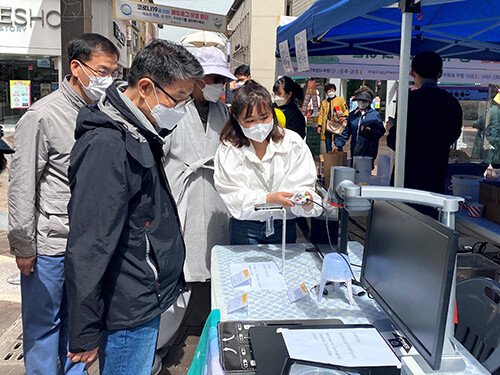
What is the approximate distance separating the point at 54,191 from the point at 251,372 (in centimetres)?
133

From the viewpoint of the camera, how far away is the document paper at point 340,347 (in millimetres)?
1184

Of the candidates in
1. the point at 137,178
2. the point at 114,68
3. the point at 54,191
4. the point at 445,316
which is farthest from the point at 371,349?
the point at 114,68

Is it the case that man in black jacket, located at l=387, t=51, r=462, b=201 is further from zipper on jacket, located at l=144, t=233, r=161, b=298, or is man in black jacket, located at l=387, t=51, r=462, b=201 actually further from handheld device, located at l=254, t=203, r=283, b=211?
zipper on jacket, located at l=144, t=233, r=161, b=298

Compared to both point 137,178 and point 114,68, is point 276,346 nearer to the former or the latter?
point 137,178

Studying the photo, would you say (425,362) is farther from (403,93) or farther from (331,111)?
(331,111)

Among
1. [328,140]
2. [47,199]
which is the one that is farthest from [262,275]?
[328,140]

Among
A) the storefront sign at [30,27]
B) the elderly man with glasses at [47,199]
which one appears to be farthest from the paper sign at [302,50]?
the storefront sign at [30,27]

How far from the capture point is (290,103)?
4.78 metres

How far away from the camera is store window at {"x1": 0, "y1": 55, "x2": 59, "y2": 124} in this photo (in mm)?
→ 10508

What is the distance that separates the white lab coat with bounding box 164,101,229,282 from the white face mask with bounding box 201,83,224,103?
87 mm

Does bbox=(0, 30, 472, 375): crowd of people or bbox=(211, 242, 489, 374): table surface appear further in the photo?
bbox=(211, 242, 489, 374): table surface

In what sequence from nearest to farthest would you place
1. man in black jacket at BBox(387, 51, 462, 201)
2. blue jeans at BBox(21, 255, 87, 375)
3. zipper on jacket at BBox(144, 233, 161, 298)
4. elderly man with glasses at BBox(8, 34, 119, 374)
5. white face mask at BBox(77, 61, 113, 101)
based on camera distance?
1. zipper on jacket at BBox(144, 233, 161, 298)
2. elderly man with glasses at BBox(8, 34, 119, 374)
3. blue jeans at BBox(21, 255, 87, 375)
4. white face mask at BBox(77, 61, 113, 101)
5. man in black jacket at BBox(387, 51, 462, 201)

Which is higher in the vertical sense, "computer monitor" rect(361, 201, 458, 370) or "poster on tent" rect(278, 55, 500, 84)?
"poster on tent" rect(278, 55, 500, 84)

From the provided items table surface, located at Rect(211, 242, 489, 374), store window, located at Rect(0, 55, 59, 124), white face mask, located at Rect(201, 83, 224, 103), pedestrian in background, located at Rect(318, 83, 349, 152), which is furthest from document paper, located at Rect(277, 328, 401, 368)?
store window, located at Rect(0, 55, 59, 124)
